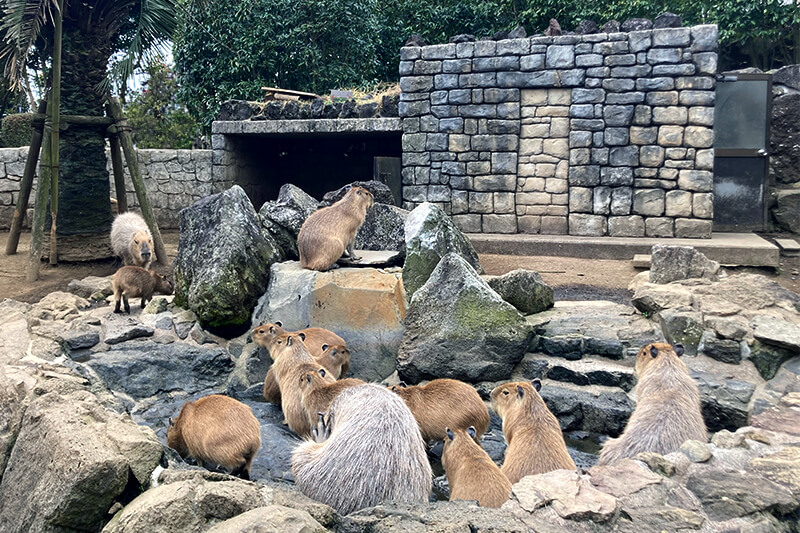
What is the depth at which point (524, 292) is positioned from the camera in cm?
637

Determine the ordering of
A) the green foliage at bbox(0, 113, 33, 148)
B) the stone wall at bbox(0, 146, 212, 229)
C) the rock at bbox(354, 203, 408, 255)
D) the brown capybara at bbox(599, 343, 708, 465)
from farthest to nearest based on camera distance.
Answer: the green foliage at bbox(0, 113, 33, 148) → the stone wall at bbox(0, 146, 212, 229) → the rock at bbox(354, 203, 408, 255) → the brown capybara at bbox(599, 343, 708, 465)

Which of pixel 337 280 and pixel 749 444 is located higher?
pixel 337 280

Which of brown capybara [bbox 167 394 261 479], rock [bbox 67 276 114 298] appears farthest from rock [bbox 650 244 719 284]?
rock [bbox 67 276 114 298]

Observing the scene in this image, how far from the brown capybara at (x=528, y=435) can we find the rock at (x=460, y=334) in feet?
3.80

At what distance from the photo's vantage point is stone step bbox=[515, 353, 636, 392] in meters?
5.29

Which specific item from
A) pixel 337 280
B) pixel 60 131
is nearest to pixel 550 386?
pixel 337 280

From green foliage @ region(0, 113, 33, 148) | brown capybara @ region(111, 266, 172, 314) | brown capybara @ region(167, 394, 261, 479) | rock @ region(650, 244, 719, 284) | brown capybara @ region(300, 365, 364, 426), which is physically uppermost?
green foliage @ region(0, 113, 33, 148)

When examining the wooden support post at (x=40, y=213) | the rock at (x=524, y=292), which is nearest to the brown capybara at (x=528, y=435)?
the rock at (x=524, y=292)

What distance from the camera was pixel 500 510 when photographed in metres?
2.79

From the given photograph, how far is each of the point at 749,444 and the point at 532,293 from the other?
2923 mm

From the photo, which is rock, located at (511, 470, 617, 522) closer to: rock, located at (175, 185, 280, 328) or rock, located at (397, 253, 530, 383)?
rock, located at (397, 253, 530, 383)

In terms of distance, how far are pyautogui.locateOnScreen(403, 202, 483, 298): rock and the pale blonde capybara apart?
2867 mm

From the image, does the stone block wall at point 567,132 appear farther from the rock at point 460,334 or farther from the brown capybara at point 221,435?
the brown capybara at point 221,435

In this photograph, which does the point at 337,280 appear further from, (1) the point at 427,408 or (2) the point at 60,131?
(2) the point at 60,131
